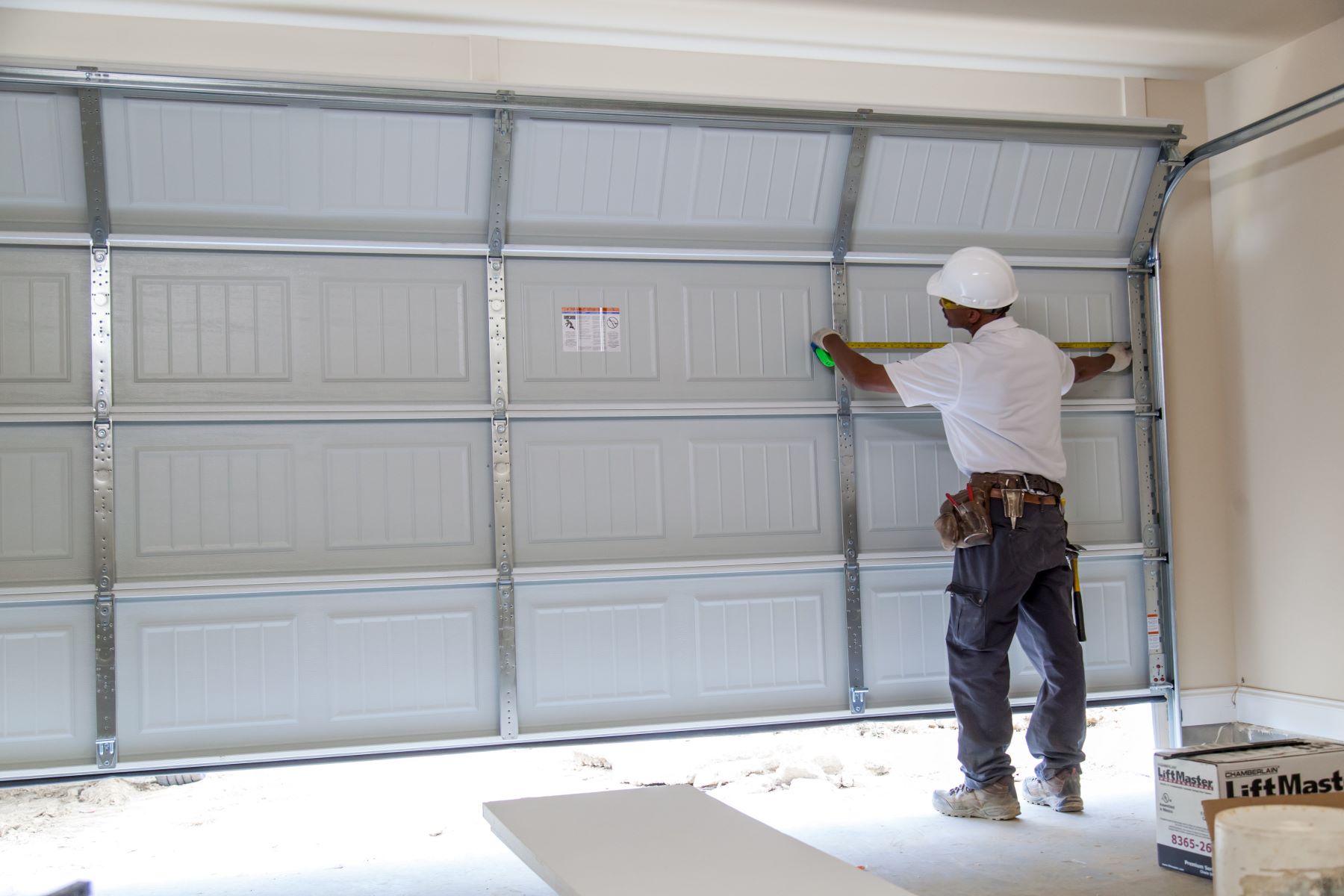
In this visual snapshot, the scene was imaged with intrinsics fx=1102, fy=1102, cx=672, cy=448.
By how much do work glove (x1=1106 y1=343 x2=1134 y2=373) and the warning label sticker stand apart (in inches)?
81.6

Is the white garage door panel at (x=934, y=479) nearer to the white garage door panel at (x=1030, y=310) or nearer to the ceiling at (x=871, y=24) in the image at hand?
the white garage door panel at (x=1030, y=310)

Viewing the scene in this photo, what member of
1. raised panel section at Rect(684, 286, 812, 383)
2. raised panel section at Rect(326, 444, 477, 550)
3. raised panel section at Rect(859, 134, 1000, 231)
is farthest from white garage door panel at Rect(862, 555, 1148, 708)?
raised panel section at Rect(326, 444, 477, 550)

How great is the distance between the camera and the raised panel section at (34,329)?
12.0ft

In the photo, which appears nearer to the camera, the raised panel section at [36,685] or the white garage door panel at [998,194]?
the raised panel section at [36,685]

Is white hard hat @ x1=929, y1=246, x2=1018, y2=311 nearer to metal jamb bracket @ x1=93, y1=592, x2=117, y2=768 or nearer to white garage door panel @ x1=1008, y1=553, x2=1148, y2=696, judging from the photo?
white garage door panel @ x1=1008, y1=553, x2=1148, y2=696

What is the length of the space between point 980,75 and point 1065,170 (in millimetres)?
624

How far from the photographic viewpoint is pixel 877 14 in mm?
4242

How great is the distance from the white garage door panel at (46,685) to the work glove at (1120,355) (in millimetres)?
3984

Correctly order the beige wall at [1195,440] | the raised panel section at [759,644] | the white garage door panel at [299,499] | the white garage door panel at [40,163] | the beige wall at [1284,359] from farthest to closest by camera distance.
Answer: the beige wall at [1195,440]
the beige wall at [1284,359]
the raised panel section at [759,644]
the white garage door panel at [299,499]
the white garage door panel at [40,163]

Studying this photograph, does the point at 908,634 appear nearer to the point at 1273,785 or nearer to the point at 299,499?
the point at 1273,785

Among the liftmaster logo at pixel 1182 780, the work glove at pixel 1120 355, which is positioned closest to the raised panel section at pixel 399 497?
the liftmaster logo at pixel 1182 780

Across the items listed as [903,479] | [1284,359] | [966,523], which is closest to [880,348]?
[903,479]

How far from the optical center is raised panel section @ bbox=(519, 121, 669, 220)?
3910 mm

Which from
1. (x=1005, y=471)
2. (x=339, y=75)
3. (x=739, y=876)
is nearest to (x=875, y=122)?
(x=1005, y=471)
